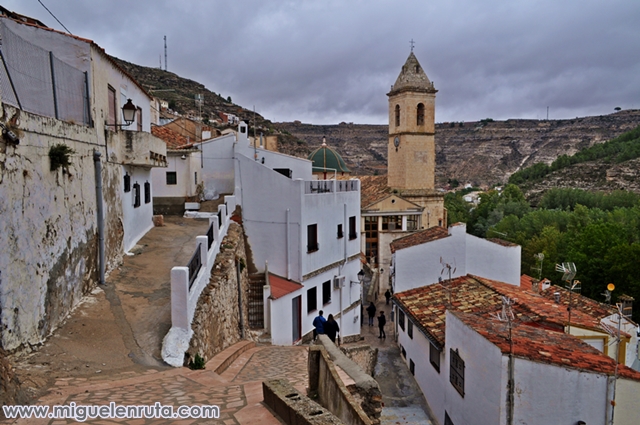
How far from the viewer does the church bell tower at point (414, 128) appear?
38.6 meters

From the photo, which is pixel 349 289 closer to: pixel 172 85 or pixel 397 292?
pixel 397 292

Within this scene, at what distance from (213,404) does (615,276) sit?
93.2ft

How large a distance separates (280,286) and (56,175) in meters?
8.90

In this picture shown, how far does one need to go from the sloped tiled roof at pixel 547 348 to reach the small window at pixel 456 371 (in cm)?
99

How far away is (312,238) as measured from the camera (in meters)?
17.2

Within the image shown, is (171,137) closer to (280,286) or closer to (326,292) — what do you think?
(326,292)

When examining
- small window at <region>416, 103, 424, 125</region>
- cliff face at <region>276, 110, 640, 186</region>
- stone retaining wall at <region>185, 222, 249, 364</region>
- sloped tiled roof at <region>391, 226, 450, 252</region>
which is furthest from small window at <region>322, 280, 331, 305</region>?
cliff face at <region>276, 110, 640, 186</region>

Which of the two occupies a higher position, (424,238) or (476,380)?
(424,238)

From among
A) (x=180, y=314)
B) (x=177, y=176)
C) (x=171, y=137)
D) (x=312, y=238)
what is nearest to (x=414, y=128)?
(x=171, y=137)

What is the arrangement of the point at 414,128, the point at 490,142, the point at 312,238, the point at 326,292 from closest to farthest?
the point at 312,238
the point at 326,292
the point at 414,128
the point at 490,142

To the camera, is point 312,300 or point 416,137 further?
point 416,137

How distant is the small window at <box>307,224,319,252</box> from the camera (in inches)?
664

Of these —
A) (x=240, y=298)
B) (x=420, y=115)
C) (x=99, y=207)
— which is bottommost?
(x=240, y=298)

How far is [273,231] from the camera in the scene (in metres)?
16.6
